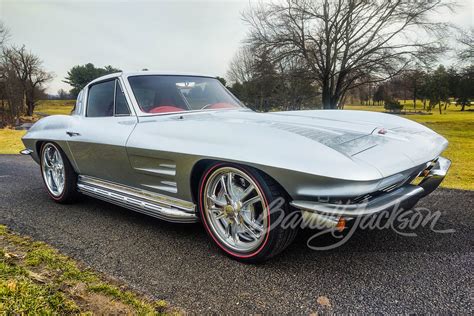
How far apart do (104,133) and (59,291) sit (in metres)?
1.56

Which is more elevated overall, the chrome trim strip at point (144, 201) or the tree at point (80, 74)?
the tree at point (80, 74)

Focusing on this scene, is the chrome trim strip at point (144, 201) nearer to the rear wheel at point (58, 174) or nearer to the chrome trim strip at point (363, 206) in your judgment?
the rear wheel at point (58, 174)

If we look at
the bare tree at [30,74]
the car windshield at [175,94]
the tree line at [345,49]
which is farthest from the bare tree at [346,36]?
the bare tree at [30,74]

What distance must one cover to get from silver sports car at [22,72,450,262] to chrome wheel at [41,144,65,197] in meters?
0.36

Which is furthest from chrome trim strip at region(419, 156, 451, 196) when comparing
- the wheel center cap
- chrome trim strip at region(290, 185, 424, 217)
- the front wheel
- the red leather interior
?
the red leather interior

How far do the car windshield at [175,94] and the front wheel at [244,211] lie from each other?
112 cm

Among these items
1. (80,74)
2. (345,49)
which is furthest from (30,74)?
(345,49)

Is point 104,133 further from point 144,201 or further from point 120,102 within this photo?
point 144,201

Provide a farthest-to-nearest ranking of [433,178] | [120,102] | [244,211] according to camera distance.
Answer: [120,102] < [433,178] < [244,211]

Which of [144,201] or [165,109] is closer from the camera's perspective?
[144,201]

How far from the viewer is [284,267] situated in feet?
7.13

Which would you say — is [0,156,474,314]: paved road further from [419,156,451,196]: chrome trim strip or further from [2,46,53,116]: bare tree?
[2,46,53,116]: bare tree

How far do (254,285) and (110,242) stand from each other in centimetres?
137

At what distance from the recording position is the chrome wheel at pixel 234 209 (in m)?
2.19
